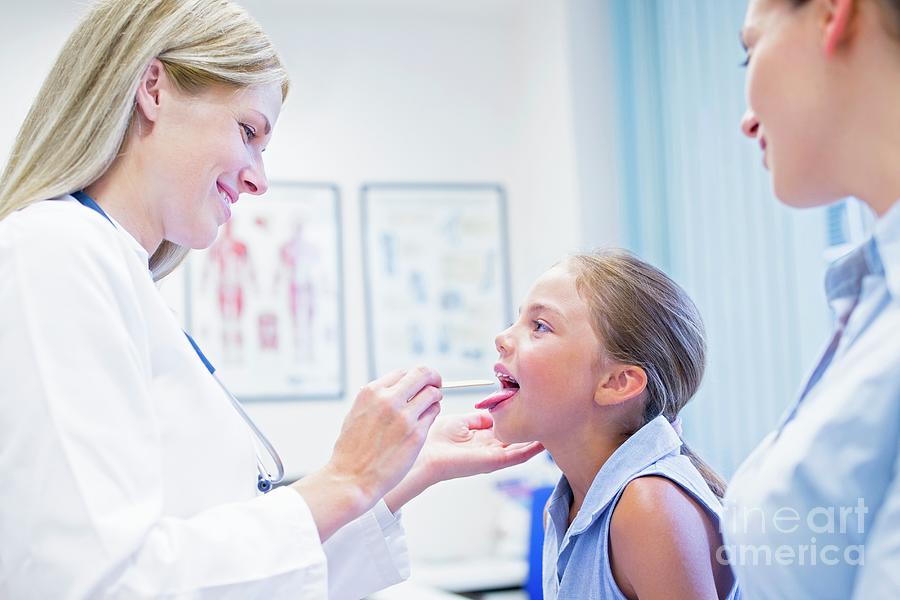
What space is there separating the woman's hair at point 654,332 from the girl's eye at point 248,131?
0.63 m

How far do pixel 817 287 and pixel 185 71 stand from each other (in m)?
2.33

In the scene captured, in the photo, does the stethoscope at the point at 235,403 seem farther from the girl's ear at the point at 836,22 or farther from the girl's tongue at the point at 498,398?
the girl's ear at the point at 836,22

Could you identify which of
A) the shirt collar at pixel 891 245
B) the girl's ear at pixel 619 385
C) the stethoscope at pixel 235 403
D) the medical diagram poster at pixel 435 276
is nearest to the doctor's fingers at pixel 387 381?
the stethoscope at pixel 235 403

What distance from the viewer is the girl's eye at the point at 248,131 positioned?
1.37m

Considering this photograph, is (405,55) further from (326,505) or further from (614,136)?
(326,505)

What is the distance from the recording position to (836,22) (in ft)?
2.57

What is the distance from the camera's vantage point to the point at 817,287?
3.00 metres

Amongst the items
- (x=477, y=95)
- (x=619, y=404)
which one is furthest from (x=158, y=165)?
(x=477, y=95)

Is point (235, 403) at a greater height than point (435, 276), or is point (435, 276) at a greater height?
point (435, 276)

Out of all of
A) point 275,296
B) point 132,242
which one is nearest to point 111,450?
point 132,242

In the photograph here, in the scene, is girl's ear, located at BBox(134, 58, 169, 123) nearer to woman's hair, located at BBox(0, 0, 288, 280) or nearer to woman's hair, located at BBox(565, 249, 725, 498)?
woman's hair, located at BBox(0, 0, 288, 280)

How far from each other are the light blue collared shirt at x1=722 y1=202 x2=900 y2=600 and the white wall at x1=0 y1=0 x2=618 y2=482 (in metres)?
3.13

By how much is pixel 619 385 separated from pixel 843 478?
2.78 ft

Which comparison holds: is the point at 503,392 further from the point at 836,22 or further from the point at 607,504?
the point at 836,22
